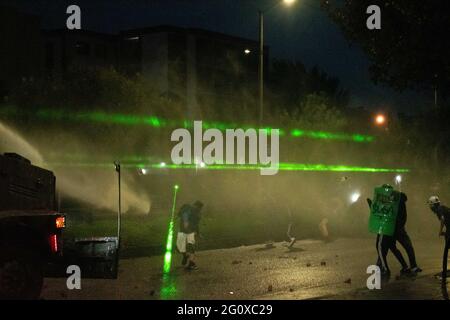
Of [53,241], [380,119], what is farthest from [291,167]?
[53,241]

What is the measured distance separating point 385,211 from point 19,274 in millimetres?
7225

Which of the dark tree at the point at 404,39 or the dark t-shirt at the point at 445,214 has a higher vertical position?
the dark tree at the point at 404,39

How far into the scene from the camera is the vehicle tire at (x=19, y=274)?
30.3 ft

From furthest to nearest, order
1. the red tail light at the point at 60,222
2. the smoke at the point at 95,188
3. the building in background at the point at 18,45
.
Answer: the building in background at the point at 18,45
the smoke at the point at 95,188
the red tail light at the point at 60,222

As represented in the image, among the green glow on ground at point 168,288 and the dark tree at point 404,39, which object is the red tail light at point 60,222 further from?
the dark tree at point 404,39

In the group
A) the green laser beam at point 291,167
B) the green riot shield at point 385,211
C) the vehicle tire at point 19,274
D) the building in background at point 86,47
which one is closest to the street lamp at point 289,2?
the green laser beam at point 291,167

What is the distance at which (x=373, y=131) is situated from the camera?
43.3m

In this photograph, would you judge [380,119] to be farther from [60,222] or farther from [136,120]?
[60,222]

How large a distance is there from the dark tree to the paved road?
3.73m

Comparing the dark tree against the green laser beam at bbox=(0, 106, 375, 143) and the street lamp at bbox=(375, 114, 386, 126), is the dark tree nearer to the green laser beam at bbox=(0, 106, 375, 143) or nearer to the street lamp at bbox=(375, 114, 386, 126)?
the street lamp at bbox=(375, 114, 386, 126)

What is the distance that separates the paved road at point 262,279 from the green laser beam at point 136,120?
9.38m

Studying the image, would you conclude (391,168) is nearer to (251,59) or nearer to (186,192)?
(186,192)

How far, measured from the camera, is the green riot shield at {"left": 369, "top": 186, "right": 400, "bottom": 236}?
13.8 meters
